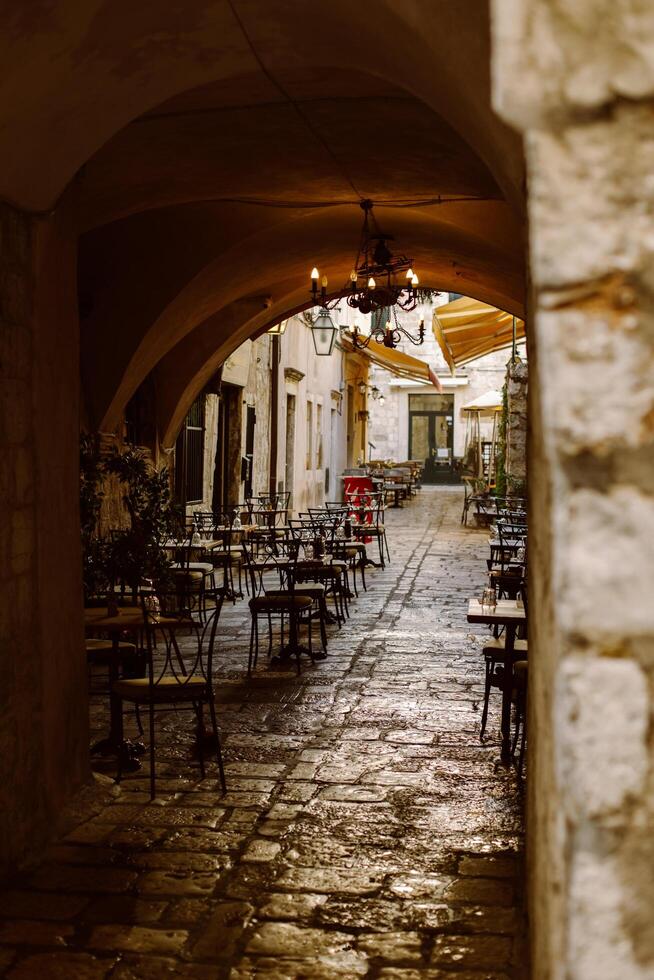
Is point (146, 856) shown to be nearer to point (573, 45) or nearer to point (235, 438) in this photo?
point (573, 45)

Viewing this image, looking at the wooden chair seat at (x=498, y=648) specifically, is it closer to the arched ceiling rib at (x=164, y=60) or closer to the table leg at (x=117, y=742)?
the table leg at (x=117, y=742)

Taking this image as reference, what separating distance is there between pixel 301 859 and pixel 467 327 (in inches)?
414

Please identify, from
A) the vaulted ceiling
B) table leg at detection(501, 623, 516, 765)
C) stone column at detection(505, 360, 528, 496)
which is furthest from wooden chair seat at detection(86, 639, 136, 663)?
stone column at detection(505, 360, 528, 496)

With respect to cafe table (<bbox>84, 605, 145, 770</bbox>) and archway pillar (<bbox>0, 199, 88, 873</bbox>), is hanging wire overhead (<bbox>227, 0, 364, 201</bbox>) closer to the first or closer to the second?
archway pillar (<bbox>0, 199, 88, 873</bbox>)

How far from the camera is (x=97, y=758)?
19.1 feet

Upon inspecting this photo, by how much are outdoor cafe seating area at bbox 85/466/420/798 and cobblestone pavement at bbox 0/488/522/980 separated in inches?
12.7

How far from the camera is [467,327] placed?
45.9ft

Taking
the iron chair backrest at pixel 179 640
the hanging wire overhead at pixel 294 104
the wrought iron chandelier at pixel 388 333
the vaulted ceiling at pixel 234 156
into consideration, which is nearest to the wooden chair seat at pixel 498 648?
the iron chair backrest at pixel 179 640

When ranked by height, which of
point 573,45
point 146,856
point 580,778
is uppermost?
point 573,45

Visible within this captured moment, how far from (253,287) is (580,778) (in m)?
10.4

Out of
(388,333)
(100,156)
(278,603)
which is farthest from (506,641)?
(388,333)

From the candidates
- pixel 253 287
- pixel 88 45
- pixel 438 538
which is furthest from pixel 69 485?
pixel 438 538

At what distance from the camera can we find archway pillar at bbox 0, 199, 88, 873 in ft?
14.4

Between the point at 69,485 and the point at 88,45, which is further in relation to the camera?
the point at 69,485
